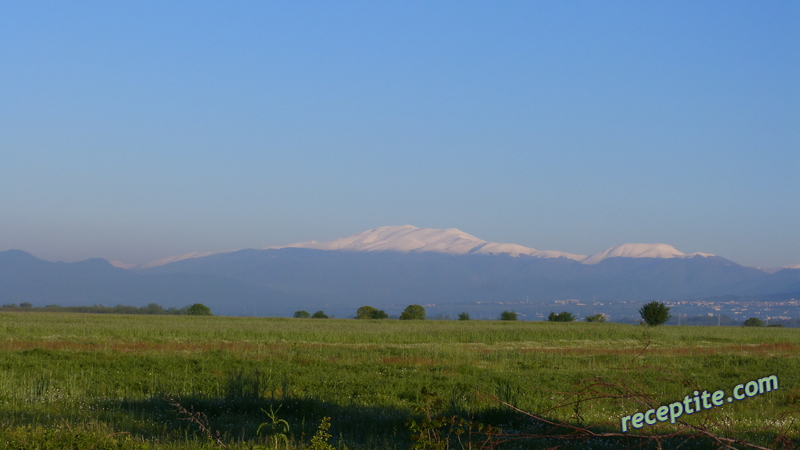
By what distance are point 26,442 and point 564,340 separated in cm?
4454

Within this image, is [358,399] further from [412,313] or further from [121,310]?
[121,310]

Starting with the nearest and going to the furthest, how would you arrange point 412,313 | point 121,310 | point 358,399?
1. point 358,399
2. point 412,313
3. point 121,310

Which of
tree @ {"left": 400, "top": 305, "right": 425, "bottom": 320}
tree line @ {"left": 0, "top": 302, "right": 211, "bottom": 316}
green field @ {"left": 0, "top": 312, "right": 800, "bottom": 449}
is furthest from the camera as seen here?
tree line @ {"left": 0, "top": 302, "right": 211, "bottom": 316}

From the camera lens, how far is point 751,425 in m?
12.9

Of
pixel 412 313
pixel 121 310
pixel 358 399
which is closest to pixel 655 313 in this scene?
pixel 412 313

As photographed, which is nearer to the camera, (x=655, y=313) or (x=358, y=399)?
(x=358, y=399)

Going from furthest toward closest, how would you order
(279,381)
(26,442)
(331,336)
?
(331,336), (279,381), (26,442)

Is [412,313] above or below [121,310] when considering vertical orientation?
above

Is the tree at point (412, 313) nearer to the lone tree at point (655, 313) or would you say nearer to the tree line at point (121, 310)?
the tree line at point (121, 310)

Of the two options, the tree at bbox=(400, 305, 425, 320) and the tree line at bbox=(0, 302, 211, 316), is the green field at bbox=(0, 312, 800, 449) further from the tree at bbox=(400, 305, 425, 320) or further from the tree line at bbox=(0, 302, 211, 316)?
the tree line at bbox=(0, 302, 211, 316)

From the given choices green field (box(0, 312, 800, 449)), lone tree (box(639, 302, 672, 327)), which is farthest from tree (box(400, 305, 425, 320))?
green field (box(0, 312, 800, 449))

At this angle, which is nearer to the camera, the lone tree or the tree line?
the lone tree

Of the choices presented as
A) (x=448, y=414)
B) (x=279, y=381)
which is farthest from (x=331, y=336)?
(x=448, y=414)

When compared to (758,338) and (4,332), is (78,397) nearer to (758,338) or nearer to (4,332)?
(4,332)
